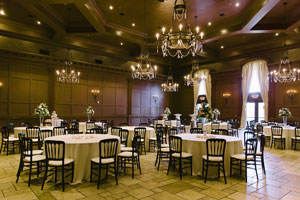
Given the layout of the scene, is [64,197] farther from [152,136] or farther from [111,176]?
[152,136]

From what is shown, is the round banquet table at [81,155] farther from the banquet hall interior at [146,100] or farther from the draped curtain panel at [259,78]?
the draped curtain panel at [259,78]

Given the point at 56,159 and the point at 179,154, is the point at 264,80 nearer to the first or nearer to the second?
the point at 179,154

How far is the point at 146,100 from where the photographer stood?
15.9 m

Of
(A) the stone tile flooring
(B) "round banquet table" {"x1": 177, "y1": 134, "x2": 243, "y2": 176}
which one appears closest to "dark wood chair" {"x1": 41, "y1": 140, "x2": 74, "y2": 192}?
(A) the stone tile flooring

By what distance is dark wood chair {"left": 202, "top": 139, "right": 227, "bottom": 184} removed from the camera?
174 inches

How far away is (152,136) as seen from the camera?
776 centimetres

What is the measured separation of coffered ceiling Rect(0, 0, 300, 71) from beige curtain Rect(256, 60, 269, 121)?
3.09 feet

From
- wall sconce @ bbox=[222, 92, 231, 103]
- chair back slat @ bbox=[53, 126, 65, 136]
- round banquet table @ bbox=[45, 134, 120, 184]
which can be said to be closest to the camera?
round banquet table @ bbox=[45, 134, 120, 184]

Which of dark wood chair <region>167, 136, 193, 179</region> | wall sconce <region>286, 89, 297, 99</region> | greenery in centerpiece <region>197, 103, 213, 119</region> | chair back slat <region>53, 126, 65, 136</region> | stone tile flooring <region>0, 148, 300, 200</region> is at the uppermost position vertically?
wall sconce <region>286, 89, 297, 99</region>

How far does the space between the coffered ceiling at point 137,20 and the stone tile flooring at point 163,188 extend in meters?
5.43

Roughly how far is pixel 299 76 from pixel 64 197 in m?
12.5

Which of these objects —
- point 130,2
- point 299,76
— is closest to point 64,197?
point 130,2

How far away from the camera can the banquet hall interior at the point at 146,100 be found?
4262 mm

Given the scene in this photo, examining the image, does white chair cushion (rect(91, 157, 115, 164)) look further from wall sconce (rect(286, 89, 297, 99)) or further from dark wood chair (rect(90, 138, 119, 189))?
wall sconce (rect(286, 89, 297, 99))
